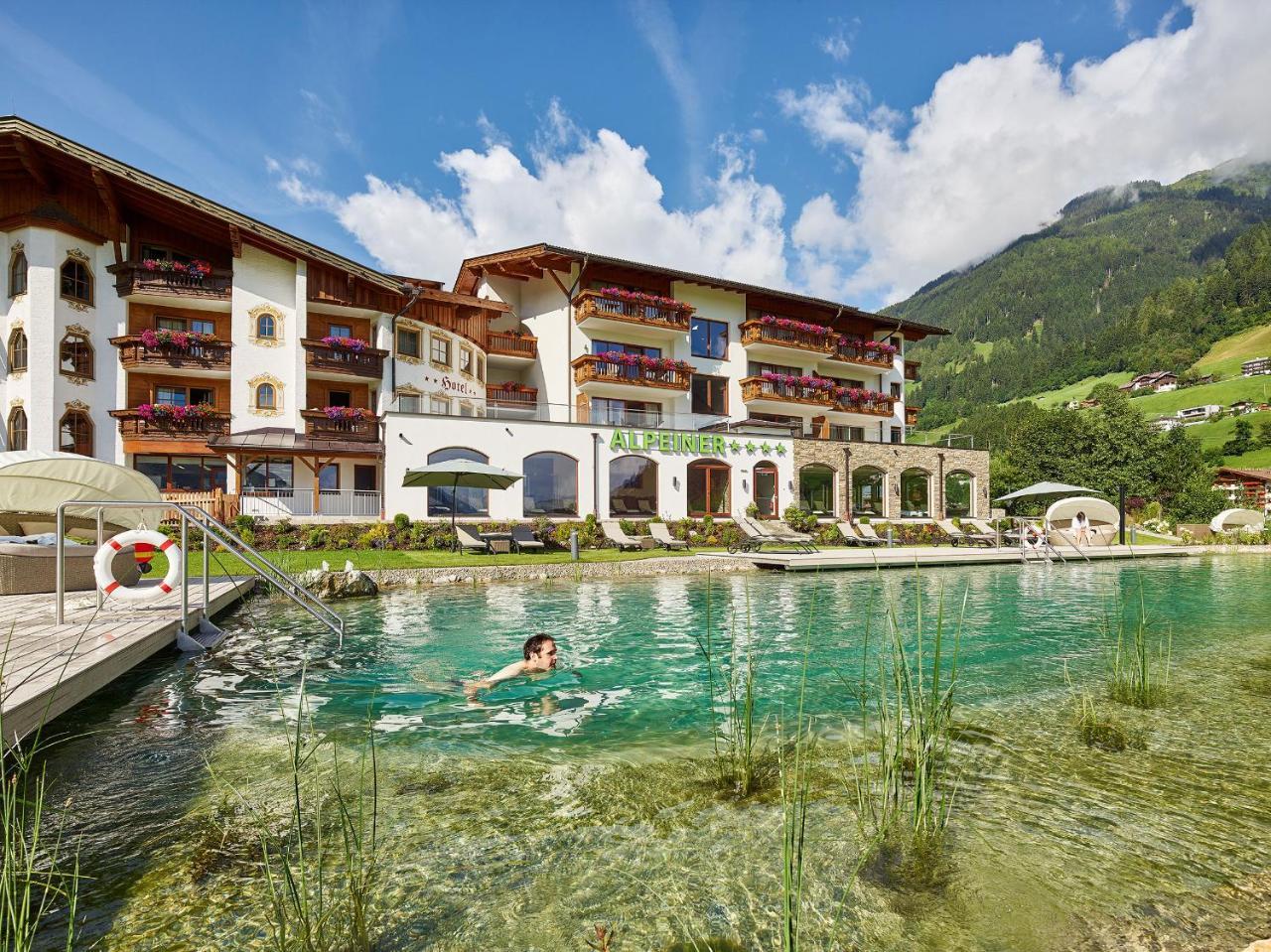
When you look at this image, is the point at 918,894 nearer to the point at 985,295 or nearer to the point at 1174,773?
the point at 1174,773

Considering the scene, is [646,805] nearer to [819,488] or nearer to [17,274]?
[819,488]

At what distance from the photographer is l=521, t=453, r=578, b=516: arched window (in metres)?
23.3

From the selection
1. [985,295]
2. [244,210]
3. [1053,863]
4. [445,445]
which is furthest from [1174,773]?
[985,295]

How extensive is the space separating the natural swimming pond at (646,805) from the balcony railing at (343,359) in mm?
19271

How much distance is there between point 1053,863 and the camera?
3211 millimetres

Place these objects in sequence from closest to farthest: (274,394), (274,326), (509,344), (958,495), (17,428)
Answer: (17,428) → (274,394) → (274,326) → (509,344) → (958,495)

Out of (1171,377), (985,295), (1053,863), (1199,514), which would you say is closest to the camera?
(1053,863)

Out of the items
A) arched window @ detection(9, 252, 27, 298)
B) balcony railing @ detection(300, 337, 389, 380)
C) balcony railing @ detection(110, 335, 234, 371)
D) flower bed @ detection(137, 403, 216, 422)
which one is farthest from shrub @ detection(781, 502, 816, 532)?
arched window @ detection(9, 252, 27, 298)

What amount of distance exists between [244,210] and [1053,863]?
28.6 meters

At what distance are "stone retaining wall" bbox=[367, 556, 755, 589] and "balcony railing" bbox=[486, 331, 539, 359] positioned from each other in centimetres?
1475

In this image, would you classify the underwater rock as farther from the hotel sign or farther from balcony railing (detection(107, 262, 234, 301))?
balcony railing (detection(107, 262, 234, 301))

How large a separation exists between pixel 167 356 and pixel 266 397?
11.0 ft

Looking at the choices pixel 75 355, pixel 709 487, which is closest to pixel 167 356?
pixel 75 355

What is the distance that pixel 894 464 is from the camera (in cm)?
3041
